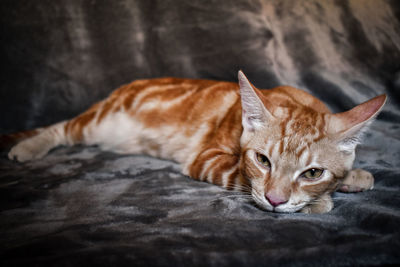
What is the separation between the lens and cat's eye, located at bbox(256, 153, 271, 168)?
4.89 feet

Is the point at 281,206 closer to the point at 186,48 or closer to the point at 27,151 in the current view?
the point at 27,151

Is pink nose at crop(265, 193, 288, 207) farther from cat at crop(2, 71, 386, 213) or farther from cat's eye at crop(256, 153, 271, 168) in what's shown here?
cat's eye at crop(256, 153, 271, 168)

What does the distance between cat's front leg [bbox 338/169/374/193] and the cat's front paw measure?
1871 millimetres

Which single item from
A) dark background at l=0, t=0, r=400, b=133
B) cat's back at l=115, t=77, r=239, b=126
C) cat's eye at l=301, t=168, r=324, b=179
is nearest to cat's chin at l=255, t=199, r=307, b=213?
cat's eye at l=301, t=168, r=324, b=179

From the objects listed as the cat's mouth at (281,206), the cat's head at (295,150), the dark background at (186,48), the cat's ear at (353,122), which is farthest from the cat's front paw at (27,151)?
the cat's ear at (353,122)

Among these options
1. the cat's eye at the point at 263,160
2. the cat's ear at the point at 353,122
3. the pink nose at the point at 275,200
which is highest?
the cat's ear at the point at 353,122

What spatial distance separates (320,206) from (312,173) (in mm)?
148

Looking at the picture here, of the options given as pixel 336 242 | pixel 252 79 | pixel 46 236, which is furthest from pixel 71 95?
pixel 336 242

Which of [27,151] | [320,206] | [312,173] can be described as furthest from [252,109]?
[27,151]

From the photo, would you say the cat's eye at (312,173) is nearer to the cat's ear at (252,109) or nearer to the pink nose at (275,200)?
the pink nose at (275,200)

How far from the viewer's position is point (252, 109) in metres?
1.60

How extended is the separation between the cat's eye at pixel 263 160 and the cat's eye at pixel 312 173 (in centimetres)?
16

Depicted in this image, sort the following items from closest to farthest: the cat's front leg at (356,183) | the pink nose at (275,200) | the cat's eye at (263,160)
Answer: the pink nose at (275,200) → the cat's eye at (263,160) → the cat's front leg at (356,183)

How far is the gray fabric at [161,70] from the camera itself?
155 cm
